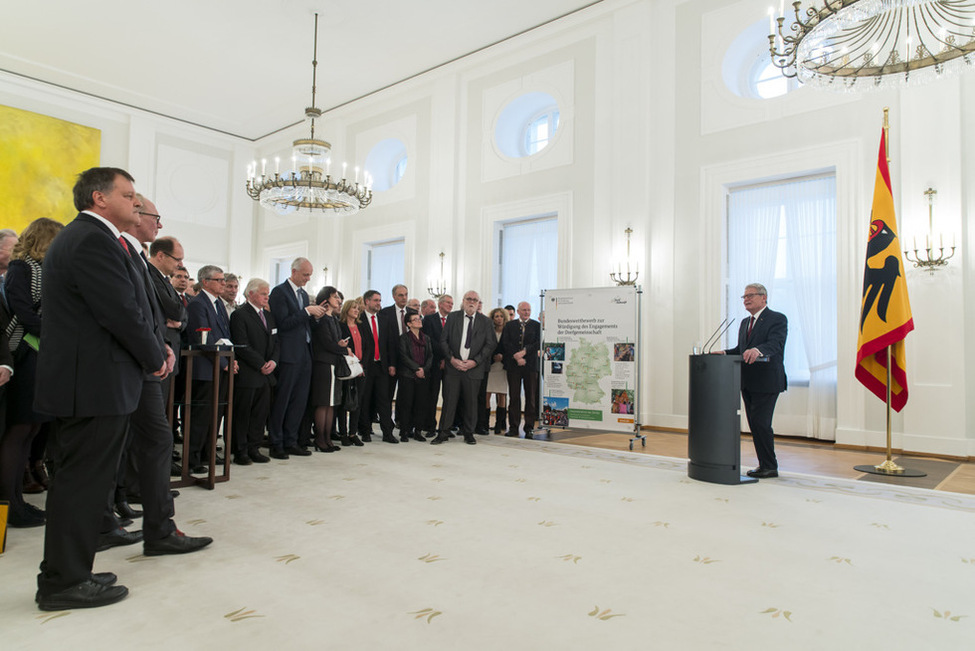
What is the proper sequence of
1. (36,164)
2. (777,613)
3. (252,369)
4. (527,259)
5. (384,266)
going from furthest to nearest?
1. (384,266)
2. (36,164)
3. (527,259)
4. (252,369)
5. (777,613)

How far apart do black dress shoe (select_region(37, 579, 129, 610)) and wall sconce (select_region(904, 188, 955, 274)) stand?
7.04m

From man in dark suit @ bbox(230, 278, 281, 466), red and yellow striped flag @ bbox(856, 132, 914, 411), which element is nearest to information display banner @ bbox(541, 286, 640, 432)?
red and yellow striped flag @ bbox(856, 132, 914, 411)

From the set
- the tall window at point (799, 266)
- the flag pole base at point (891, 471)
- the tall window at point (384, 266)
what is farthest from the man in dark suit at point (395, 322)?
the tall window at point (384, 266)

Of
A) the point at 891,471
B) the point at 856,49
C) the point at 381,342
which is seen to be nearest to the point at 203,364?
the point at 381,342

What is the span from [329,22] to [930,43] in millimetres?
7669

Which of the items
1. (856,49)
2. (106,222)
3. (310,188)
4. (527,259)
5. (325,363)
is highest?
(856,49)

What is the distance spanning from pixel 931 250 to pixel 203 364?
22.0 feet

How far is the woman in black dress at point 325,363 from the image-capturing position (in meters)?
5.44

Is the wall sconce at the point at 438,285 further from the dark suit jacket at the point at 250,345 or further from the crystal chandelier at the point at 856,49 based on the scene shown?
the crystal chandelier at the point at 856,49

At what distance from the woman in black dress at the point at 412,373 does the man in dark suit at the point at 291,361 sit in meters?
1.17

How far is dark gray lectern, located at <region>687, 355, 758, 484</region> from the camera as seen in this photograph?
A: 4.46 m

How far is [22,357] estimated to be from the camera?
3.21 m

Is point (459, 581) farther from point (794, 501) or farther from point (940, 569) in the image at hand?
point (794, 501)

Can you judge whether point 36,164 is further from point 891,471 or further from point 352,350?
point 891,471
